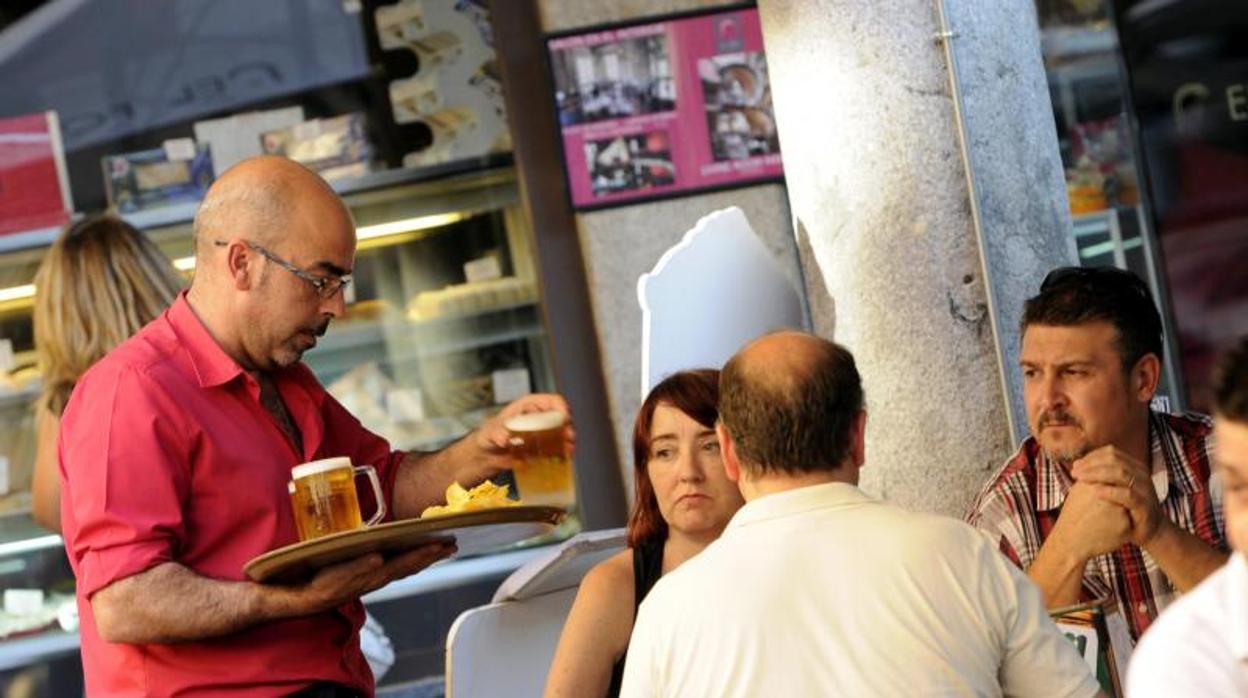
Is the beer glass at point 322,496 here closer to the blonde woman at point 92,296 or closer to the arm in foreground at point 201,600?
the arm in foreground at point 201,600

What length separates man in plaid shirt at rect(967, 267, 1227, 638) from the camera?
338 cm

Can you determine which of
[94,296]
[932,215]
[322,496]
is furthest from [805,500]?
[94,296]

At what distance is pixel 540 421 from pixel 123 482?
2.41 ft

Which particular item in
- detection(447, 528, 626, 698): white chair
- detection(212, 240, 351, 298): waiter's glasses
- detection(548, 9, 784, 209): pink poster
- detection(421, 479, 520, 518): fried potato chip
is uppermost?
detection(548, 9, 784, 209): pink poster

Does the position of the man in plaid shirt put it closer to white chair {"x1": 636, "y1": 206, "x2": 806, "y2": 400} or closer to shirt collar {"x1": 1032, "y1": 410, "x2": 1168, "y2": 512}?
shirt collar {"x1": 1032, "y1": 410, "x2": 1168, "y2": 512}

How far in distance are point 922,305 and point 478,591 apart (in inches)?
115

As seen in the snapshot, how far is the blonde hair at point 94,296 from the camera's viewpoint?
463 centimetres

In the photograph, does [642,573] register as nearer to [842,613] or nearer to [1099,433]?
[1099,433]

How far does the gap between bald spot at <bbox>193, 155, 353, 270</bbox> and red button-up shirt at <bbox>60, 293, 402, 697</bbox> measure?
0.16 m

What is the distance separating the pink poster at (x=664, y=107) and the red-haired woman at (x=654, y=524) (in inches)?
97.4

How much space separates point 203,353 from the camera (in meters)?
3.33

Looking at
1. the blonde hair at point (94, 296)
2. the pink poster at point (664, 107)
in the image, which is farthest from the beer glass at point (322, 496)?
the pink poster at point (664, 107)

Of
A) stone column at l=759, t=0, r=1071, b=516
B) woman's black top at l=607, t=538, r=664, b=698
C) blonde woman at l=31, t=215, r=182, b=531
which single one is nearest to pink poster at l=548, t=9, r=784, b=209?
blonde woman at l=31, t=215, r=182, b=531

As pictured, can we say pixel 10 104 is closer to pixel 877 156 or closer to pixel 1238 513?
pixel 877 156
